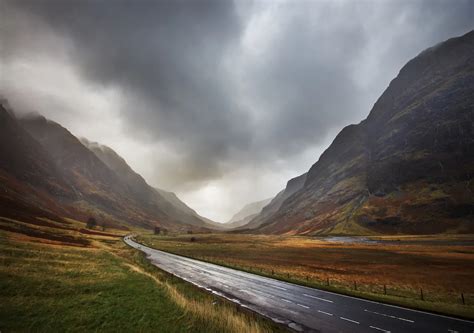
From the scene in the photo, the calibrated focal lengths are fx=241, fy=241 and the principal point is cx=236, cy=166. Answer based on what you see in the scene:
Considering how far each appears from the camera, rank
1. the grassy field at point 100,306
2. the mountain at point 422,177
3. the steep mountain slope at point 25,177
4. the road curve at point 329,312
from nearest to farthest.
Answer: the grassy field at point 100,306, the road curve at point 329,312, the mountain at point 422,177, the steep mountain slope at point 25,177

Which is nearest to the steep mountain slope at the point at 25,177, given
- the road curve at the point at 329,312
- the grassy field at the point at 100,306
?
the grassy field at the point at 100,306

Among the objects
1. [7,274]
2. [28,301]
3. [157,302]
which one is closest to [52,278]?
[7,274]

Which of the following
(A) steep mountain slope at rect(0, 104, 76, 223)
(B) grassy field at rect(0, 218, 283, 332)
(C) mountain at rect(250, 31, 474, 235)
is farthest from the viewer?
(A) steep mountain slope at rect(0, 104, 76, 223)

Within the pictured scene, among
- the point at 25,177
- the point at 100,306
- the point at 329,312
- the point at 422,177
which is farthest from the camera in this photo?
the point at 25,177

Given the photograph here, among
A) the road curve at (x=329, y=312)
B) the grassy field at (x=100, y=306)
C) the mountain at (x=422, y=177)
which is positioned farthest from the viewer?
the mountain at (x=422, y=177)

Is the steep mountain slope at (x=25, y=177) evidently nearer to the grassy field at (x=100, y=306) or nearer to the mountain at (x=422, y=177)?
the grassy field at (x=100, y=306)

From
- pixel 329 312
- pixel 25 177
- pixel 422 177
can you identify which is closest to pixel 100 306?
pixel 329 312

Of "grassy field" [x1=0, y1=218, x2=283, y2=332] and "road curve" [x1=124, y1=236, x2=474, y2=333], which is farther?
"road curve" [x1=124, y1=236, x2=474, y2=333]

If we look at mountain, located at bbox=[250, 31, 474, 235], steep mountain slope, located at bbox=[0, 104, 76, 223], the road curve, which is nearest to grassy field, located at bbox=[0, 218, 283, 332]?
the road curve

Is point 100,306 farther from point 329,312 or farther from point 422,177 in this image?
point 422,177

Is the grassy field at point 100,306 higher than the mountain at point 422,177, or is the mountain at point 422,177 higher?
the mountain at point 422,177

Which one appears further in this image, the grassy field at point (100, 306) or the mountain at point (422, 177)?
the mountain at point (422, 177)

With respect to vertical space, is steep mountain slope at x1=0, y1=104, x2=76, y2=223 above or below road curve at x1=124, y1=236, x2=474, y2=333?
above

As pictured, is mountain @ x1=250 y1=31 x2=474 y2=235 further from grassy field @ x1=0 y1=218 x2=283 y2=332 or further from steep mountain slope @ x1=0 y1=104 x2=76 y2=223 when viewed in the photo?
steep mountain slope @ x1=0 y1=104 x2=76 y2=223
